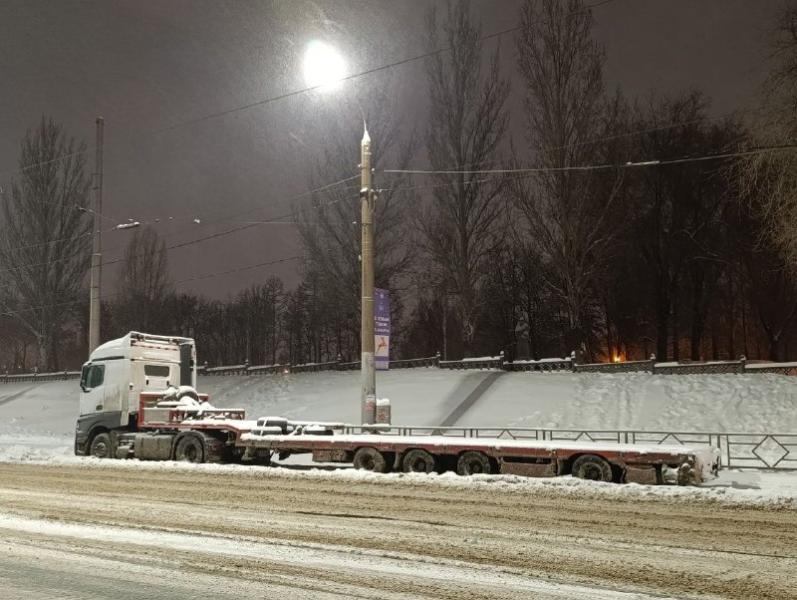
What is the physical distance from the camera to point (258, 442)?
18.0m

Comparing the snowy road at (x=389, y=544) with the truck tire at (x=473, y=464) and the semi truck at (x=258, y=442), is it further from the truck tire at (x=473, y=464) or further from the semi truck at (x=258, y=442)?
the truck tire at (x=473, y=464)

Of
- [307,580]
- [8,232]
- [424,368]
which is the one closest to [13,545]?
[307,580]

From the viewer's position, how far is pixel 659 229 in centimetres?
4912

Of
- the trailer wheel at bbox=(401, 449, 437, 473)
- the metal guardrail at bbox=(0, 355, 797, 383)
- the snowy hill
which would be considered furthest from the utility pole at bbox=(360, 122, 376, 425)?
the metal guardrail at bbox=(0, 355, 797, 383)

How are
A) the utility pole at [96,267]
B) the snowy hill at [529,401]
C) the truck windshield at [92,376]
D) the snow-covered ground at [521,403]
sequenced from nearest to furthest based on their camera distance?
the truck windshield at [92,376]
the utility pole at [96,267]
the snow-covered ground at [521,403]
the snowy hill at [529,401]

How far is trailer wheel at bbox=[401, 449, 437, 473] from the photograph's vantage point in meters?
15.6

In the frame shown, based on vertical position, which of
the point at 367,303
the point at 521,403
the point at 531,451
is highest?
the point at 367,303

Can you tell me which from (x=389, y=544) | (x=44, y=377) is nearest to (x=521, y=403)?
(x=389, y=544)

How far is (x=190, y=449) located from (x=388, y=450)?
608cm

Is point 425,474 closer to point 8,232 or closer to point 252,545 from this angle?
point 252,545

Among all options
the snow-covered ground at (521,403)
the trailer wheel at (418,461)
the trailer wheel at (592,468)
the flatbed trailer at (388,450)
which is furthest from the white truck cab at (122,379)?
the trailer wheel at (592,468)

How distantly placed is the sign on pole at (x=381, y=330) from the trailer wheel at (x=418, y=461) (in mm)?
2947

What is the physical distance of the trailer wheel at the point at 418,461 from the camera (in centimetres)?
1557

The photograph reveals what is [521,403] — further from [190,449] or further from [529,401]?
[190,449]
